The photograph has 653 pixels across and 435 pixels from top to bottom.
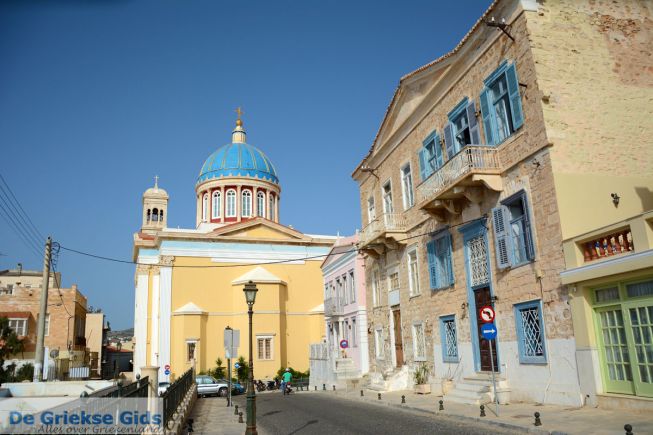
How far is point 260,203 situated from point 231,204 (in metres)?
2.82

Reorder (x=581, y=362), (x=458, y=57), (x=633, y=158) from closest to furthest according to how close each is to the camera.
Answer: (x=581, y=362) → (x=633, y=158) → (x=458, y=57)

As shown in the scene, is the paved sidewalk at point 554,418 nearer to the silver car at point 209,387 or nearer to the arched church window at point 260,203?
the silver car at point 209,387

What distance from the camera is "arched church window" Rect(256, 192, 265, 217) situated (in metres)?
49.5

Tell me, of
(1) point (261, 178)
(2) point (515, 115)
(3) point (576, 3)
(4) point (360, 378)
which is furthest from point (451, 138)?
(1) point (261, 178)

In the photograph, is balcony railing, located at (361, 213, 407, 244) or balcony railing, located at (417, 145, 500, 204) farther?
balcony railing, located at (361, 213, 407, 244)

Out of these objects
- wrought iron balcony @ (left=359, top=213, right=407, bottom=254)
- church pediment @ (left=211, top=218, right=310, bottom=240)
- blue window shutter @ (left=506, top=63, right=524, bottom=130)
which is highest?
church pediment @ (left=211, top=218, right=310, bottom=240)

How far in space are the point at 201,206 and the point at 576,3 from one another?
40.3 meters

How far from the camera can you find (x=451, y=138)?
18094mm

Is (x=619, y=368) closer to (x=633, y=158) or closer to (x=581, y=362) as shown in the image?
(x=581, y=362)

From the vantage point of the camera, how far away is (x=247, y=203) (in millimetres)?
49062

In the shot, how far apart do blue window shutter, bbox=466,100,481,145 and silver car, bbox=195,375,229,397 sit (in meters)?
19.4

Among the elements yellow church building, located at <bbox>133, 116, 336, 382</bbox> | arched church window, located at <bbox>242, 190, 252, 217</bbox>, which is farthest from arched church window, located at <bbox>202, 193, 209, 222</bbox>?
arched church window, located at <bbox>242, 190, 252, 217</bbox>

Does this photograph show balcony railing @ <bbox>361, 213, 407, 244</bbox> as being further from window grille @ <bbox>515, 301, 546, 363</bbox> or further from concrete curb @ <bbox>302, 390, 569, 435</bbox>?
window grille @ <bbox>515, 301, 546, 363</bbox>

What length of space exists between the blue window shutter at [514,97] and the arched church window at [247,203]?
36.2m
